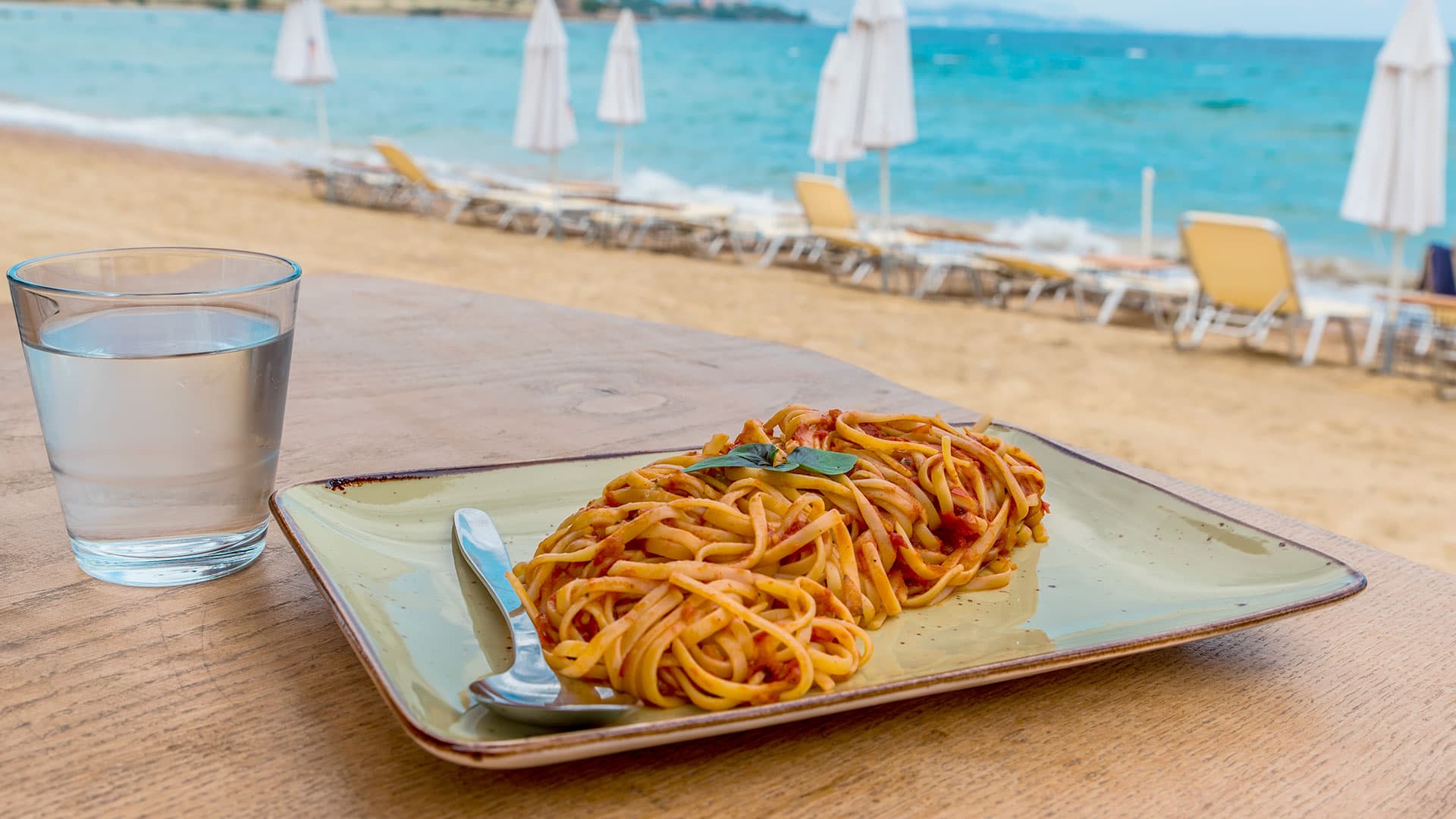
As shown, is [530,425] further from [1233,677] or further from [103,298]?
[1233,677]

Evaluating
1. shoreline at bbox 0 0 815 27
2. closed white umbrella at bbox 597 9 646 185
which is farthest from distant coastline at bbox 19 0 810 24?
closed white umbrella at bbox 597 9 646 185

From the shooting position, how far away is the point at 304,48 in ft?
48.5

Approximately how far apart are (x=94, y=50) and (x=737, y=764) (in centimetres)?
5432

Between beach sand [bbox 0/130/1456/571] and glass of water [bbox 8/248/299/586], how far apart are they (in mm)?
4850

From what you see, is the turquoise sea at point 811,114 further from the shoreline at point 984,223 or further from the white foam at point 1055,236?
the white foam at point 1055,236

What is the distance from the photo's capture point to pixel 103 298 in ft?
2.24

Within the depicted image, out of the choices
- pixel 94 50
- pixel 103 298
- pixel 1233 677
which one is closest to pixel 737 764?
pixel 1233 677

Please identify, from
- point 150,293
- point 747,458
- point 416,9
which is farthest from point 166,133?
point 416,9

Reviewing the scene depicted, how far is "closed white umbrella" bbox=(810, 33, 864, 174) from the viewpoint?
1087 centimetres

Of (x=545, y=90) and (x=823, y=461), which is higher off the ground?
(x=823, y=461)

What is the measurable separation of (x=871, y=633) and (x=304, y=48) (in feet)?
52.1

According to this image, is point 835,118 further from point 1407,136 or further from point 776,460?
point 776,460

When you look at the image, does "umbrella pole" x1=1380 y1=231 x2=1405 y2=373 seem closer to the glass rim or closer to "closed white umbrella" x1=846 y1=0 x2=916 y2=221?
"closed white umbrella" x1=846 y1=0 x2=916 y2=221

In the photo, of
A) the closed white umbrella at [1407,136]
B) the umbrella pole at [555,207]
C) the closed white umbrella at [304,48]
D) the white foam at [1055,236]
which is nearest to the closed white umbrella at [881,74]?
the umbrella pole at [555,207]
